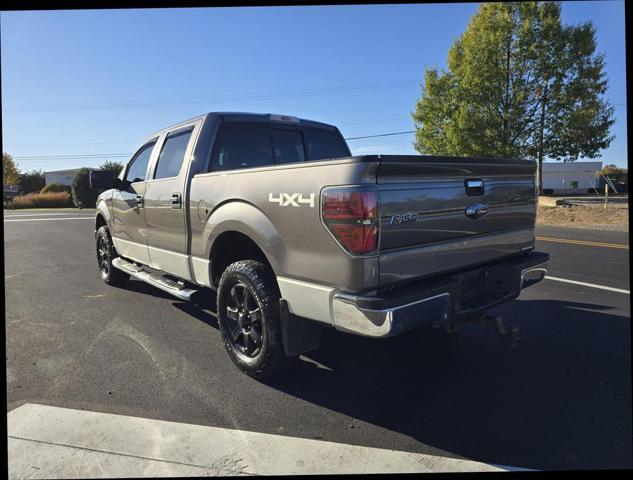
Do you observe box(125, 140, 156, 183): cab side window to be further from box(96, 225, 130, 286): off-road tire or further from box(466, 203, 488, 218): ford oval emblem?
box(466, 203, 488, 218): ford oval emblem

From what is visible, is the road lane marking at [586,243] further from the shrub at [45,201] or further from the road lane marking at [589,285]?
the shrub at [45,201]

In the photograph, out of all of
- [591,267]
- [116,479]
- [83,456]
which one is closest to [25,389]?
[83,456]

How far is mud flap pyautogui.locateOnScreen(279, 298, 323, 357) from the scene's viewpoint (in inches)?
124

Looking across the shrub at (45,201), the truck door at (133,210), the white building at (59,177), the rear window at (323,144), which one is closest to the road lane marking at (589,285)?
the rear window at (323,144)

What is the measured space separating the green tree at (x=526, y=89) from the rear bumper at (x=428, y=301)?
17.4 metres

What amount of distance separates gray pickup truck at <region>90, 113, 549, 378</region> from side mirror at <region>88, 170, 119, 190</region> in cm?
116

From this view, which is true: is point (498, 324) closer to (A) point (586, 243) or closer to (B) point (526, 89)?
(A) point (586, 243)

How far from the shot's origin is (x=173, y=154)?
4.72 metres

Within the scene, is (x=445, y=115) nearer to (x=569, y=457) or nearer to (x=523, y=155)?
(x=523, y=155)

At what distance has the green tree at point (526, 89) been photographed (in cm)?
1839

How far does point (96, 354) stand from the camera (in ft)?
13.3

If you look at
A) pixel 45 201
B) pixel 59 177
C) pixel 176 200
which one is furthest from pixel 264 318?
pixel 59 177

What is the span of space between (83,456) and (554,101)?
69.5ft

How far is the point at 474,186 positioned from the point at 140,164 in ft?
Result: 13.7
